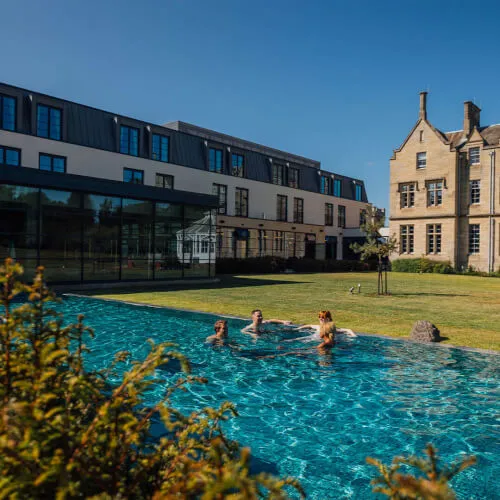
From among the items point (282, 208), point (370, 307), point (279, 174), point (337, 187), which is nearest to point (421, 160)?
point (337, 187)

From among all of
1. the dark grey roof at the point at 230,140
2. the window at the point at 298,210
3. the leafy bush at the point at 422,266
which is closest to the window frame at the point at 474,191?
the leafy bush at the point at 422,266

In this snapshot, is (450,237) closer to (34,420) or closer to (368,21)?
(368,21)

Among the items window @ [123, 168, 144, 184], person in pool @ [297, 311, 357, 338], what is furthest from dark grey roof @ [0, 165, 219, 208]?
person in pool @ [297, 311, 357, 338]

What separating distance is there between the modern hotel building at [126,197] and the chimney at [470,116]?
1865cm

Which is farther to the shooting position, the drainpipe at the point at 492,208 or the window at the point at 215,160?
the drainpipe at the point at 492,208

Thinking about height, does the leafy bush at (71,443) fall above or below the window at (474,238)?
below

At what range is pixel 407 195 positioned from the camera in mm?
49094

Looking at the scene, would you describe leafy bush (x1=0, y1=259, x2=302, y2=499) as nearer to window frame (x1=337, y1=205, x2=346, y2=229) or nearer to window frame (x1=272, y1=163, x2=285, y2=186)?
window frame (x1=272, y1=163, x2=285, y2=186)

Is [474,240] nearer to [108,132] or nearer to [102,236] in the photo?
[108,132]

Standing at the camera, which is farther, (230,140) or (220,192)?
(230,140)

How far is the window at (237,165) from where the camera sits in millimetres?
44344

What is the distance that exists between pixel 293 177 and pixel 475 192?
65.1 feet

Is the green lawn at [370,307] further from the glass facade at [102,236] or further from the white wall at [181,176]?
the white wall at [181,176]

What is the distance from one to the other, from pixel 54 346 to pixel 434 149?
50.6m
